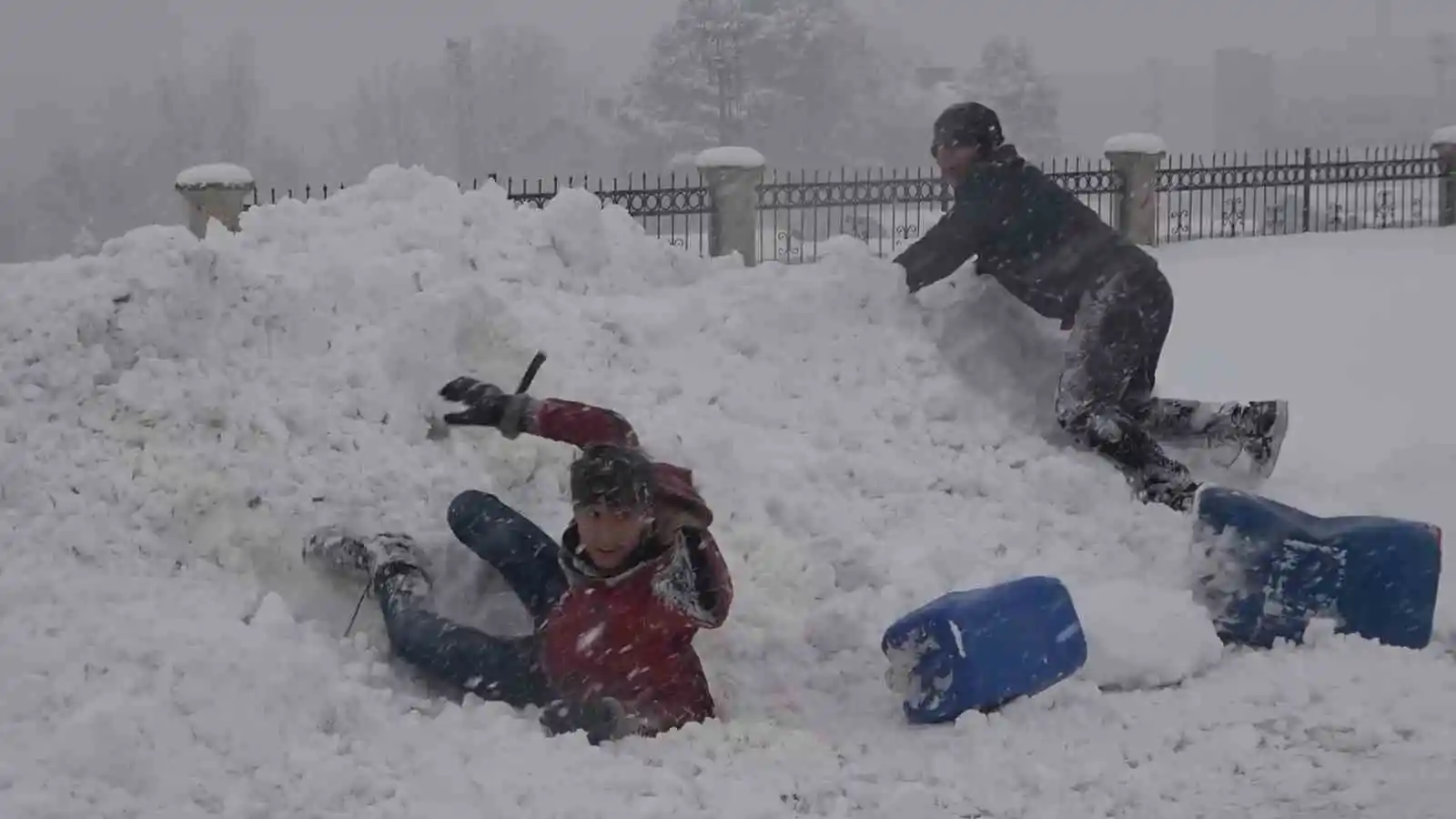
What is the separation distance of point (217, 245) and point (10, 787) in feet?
9.42

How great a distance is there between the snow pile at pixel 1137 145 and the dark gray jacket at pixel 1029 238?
10.9 metres

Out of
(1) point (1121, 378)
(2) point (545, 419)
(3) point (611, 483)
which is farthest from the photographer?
(1) point (1121, 378)

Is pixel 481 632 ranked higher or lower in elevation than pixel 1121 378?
lower

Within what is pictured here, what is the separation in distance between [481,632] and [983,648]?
4.63 ft

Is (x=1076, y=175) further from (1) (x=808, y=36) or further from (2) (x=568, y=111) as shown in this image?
(2) (x=568, y=111)

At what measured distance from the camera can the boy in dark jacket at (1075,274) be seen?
5871mm

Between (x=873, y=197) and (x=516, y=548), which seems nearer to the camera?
(x=516, y=548)

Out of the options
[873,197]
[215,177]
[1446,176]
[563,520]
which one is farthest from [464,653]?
[1446,176]

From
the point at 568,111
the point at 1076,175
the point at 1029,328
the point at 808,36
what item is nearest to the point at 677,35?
the point at 808,36

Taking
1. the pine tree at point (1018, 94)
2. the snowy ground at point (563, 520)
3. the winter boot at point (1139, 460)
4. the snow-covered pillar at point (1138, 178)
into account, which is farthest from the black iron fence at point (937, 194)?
the pine tree at point (1018, 94)

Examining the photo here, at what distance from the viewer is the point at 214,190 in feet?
42.3

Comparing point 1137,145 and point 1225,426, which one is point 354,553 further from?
point 1137,145

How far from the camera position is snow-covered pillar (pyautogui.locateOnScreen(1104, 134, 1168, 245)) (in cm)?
1642

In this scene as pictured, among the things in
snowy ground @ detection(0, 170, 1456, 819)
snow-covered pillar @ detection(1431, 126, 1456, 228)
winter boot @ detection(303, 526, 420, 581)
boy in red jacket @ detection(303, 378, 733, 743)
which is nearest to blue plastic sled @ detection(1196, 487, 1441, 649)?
snowy ground @ detection(0, 170, 1456, 819)
